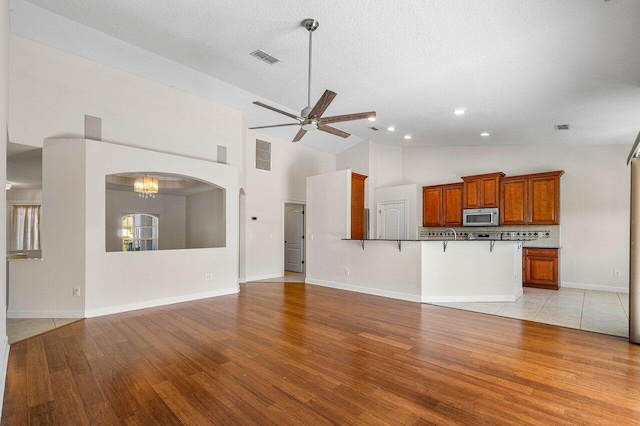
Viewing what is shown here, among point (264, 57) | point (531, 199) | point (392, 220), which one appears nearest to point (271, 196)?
point (392, 220)

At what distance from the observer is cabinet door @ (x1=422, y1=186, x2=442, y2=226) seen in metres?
7.98

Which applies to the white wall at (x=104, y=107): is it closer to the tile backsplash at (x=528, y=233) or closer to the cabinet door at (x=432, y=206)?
the cabinet door at (x=432, y=206)

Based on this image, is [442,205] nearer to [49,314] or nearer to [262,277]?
[262,277]

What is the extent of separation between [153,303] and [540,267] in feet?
24.3

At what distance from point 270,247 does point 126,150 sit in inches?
153

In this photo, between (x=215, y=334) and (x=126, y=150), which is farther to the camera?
(x=126, y=150)

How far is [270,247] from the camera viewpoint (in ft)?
25.6

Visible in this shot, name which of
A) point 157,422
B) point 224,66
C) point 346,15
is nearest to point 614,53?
point 346,15

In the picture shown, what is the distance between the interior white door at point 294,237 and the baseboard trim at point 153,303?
9.89 feet

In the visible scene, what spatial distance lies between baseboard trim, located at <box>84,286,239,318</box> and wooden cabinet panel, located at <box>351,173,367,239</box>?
8.93ft

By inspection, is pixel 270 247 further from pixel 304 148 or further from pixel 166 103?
pixel 166 103

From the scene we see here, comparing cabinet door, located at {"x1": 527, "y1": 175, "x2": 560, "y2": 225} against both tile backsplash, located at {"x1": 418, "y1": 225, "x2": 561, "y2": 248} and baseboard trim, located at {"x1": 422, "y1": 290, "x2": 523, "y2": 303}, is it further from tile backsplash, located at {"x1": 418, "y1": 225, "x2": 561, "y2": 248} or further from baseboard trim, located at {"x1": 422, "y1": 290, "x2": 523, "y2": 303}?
baseboard trim, located at {"x1": 422, "y1": 290, "x2": 523, "y2": 303}

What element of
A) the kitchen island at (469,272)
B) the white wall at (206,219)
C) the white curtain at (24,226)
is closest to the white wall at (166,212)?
the white wall at (206,219)

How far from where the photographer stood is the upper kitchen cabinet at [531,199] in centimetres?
652
